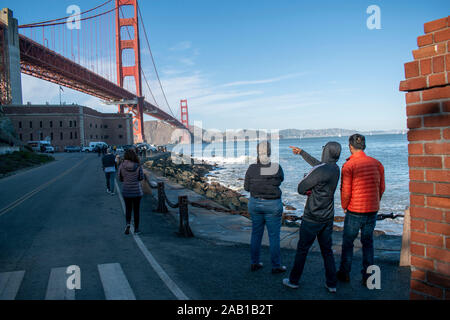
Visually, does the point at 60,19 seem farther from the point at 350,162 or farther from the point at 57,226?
the point at 350,162

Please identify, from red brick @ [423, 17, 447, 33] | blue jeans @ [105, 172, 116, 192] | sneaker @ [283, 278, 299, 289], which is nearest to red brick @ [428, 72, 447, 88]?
red brick @ [423, 17, 447, 33]

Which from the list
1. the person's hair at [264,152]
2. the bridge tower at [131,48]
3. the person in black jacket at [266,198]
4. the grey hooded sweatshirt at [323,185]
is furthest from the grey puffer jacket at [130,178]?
the bridge tower at [131,48]

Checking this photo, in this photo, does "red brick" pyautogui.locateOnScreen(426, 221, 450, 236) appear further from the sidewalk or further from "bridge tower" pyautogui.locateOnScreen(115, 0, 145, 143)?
"bridge tower" pyautogui.locateOnScreen(115, 0, 145, 143)

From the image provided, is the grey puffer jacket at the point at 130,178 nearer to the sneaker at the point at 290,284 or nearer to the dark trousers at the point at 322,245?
the sneaker at the point at 290,284

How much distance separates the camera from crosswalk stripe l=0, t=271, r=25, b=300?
4085mm

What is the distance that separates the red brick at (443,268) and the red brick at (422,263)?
39 mm

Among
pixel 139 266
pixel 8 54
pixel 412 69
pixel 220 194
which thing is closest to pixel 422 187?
pixel 412 69

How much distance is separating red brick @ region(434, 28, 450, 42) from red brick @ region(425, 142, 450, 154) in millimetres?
710

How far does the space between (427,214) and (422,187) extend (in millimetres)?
194

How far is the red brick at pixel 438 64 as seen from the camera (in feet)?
7.61

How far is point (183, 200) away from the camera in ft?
24.6

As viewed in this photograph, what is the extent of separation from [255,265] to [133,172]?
3.67 m
